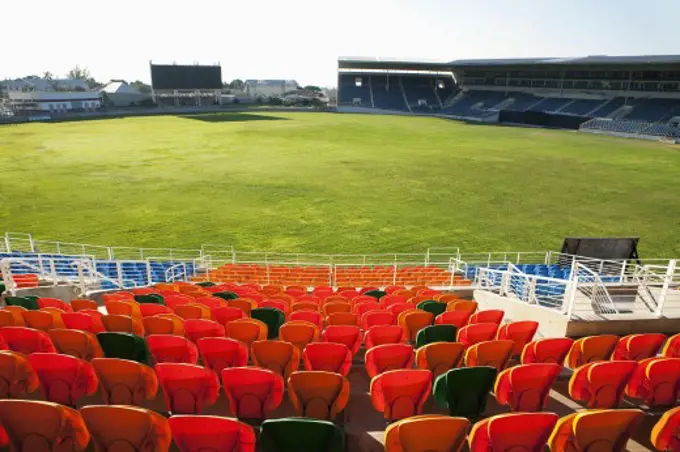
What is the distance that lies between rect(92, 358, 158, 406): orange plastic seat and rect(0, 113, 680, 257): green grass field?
47.5ft

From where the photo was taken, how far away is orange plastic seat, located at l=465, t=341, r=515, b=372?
5.13m

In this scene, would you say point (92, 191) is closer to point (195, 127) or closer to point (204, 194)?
point (204, 194)

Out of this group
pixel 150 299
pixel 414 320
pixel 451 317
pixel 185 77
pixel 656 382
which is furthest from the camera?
pixel 185 77

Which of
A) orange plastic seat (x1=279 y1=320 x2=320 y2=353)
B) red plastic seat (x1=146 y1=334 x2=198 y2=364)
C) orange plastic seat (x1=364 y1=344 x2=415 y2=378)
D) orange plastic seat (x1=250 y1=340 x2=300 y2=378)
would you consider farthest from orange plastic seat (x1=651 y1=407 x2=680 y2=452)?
red plastic seat (x1=146 y1=334 x2=198 y2=364)

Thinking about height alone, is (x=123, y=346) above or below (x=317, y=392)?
below

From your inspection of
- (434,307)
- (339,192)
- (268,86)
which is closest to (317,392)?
(434,307)

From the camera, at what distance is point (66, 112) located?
8562 centimetres

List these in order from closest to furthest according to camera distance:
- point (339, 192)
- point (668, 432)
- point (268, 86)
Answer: point (668, 432) → point (339, 192) → point (268, 86)

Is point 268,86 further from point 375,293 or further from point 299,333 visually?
point 299,333

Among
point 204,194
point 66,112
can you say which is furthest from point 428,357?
point 66,112

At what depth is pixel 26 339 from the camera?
17.6 feet

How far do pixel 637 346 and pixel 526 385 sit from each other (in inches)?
82.1

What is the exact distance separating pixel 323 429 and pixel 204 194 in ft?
84.5

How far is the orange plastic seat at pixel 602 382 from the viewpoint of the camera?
4426 mm
